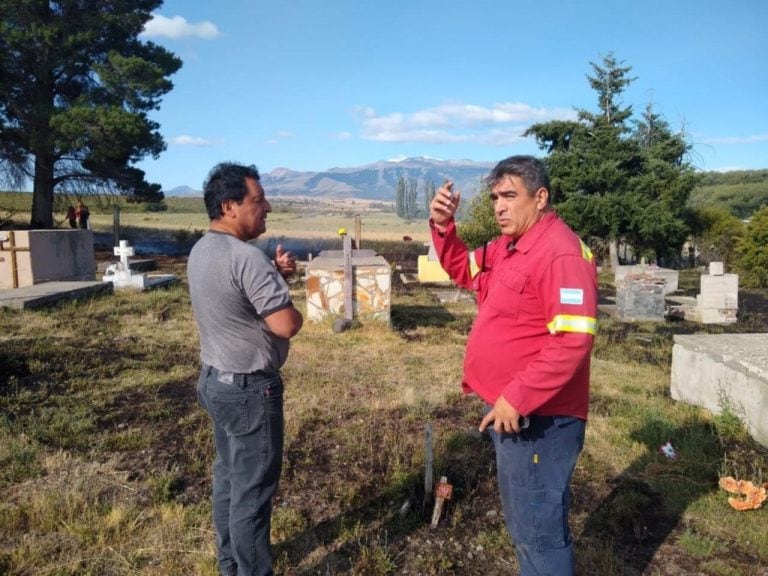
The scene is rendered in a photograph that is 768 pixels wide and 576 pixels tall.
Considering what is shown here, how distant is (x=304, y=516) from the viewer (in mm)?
3469

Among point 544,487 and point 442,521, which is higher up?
point 544,487

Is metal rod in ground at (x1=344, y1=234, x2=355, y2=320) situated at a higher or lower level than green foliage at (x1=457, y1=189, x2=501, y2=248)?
lower

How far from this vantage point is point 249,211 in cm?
251

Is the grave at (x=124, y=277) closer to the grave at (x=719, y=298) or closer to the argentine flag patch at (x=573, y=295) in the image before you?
the grave at (x=719, y=298)

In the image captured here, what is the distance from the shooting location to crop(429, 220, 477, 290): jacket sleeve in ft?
9.23

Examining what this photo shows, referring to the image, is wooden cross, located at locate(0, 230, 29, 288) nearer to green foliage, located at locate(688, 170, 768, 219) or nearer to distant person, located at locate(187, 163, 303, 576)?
distant person, located at locate(187, 163, 303, 576)

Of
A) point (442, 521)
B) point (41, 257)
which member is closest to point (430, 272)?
point (41, 257)

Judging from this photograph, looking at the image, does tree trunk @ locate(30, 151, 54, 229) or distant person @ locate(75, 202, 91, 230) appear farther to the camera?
tree trunk @ locate(30, 151, 54, 229)

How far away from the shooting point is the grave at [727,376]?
4.63m

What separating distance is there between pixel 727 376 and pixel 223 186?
4578 mm

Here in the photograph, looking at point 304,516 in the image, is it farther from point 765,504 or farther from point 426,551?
point 765,504

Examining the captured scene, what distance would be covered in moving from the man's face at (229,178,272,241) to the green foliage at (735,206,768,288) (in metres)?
21.7

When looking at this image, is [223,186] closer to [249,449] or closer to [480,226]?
[249,449]

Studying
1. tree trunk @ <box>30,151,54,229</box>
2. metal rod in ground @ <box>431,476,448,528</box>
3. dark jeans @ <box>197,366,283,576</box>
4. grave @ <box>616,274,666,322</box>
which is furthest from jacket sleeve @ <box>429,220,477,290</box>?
tree trunk @ <box>30,151,54,229</box>
